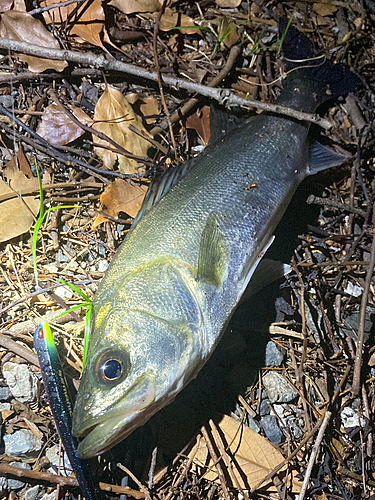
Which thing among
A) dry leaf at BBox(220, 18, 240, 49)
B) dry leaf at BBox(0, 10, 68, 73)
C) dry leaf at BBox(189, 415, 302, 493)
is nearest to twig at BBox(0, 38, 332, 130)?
dry leaf at BBox(0, 10, 68, 73)

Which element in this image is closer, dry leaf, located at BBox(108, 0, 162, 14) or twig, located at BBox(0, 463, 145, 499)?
twig, located at BBox(0, 463, 145, 499)

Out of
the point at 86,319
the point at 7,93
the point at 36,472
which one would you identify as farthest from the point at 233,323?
the point at 7,93

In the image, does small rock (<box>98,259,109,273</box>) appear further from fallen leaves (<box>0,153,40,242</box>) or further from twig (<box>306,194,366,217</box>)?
twig (<box>306,194,366,217</box>)

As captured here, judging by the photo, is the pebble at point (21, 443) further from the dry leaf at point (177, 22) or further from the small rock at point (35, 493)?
the dry leaf at point (177, 22)

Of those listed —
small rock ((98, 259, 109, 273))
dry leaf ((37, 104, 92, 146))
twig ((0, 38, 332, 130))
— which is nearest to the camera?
twig ((0, 38, 332, 130))

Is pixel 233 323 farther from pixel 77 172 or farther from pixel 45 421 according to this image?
pixel 77 172

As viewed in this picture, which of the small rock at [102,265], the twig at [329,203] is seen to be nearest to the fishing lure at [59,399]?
the small rock at [102,265]
